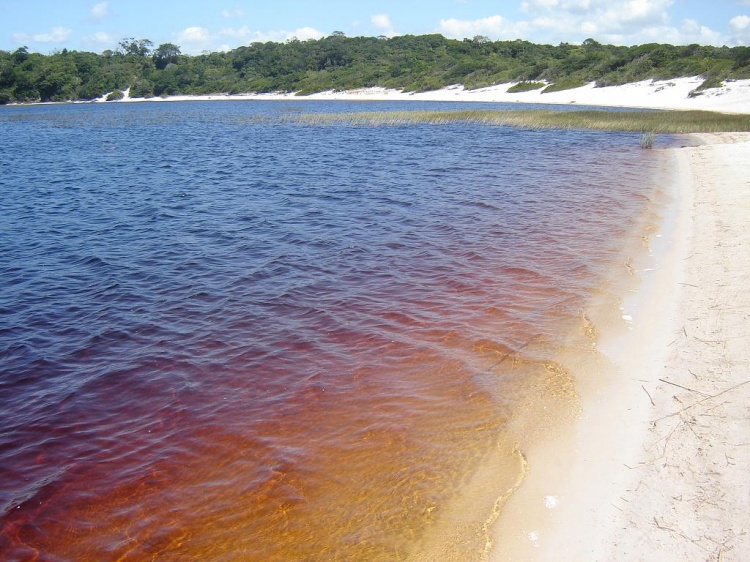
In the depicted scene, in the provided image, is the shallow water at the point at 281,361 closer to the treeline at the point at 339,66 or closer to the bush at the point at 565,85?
the bush at the point at 565,85

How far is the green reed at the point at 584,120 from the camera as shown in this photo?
36.7 meters

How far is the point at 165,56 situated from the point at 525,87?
105 m

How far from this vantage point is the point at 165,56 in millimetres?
144250

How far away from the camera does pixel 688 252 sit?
37.6 feet

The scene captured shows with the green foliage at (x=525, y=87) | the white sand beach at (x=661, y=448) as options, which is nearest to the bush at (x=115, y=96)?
the green foliage at (x=525, y=87)

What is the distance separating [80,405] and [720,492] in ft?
24.2

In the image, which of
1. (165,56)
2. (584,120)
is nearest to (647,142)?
(584,120)

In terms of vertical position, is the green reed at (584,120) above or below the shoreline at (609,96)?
below

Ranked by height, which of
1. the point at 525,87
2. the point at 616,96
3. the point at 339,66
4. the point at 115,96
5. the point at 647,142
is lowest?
the point at 647,142

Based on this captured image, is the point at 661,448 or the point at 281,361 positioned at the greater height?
the point at 661,448

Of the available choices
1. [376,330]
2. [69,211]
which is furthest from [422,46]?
[376,330]

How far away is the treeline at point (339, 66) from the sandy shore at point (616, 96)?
7.50 ft

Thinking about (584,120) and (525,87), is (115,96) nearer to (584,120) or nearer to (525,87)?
(525,87)

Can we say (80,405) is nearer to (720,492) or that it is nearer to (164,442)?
(164,442)
